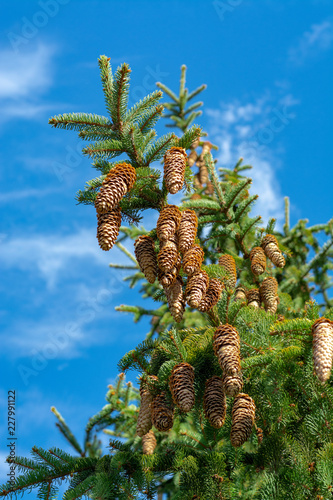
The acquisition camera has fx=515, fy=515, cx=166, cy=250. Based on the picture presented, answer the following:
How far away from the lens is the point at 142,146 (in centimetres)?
392

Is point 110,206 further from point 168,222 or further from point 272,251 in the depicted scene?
point 272,251

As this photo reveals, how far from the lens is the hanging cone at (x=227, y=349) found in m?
2.97

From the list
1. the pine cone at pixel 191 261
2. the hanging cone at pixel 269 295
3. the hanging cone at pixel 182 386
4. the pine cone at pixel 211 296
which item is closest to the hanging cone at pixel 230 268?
the pine cone at pixel 211 296

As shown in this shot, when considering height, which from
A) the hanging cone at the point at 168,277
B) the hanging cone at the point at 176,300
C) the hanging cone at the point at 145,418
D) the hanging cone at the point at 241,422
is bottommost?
the hanging cone at the point at 241,422

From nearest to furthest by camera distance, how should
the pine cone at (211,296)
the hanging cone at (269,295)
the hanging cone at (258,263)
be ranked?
the pine cone at (211,296)
the hanging cone at (269,295)
the hanging cone at (258,263)

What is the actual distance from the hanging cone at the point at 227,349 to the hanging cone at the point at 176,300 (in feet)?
0.89

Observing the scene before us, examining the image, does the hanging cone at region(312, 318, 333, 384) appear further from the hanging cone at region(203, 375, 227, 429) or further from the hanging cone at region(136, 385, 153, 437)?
the hanging cone at region(136, 385, 153, 437)

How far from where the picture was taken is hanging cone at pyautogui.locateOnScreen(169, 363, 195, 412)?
3006 millimetres

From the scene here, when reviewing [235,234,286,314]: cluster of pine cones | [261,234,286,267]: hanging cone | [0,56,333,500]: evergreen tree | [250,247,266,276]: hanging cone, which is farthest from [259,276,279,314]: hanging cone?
[0,56,333,500]: evergreen tree

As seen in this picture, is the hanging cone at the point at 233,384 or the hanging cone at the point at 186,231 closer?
the hanging cone at the point at 233,384

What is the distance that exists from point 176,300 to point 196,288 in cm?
16

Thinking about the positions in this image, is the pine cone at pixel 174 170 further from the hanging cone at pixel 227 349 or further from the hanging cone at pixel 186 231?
the hanging cone at pixel 227 349

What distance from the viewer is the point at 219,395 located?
317 cm

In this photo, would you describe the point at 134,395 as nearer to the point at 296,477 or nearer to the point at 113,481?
the point at 113,481
